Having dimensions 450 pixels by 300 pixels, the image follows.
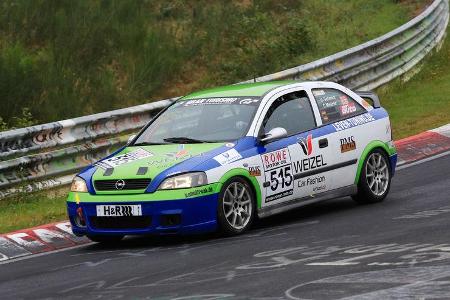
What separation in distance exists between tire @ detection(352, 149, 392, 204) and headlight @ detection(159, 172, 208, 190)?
259 centimetres

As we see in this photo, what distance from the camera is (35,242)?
12172 mm

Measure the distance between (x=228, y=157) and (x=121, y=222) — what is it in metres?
1.20

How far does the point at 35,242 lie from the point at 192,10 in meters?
17.0

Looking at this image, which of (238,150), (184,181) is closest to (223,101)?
(238,150)

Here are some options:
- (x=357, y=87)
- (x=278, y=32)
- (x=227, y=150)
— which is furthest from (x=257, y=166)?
(x=278, y=32)

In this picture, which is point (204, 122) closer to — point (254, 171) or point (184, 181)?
point (254, 171)

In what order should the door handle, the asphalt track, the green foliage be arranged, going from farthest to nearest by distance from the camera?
the green foliage < the door handle < the asphalt track

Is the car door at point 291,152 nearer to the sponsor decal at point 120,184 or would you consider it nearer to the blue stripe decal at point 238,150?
the blue stripe decal at point 238,150

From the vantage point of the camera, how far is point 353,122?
531 inches

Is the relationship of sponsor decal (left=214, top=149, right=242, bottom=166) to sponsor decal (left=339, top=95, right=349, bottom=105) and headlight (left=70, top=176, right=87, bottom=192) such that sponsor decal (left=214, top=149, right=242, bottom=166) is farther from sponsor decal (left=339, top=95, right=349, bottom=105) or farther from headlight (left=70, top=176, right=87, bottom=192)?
sponsor decal (left=339, top=95, right=349, bottom=105)

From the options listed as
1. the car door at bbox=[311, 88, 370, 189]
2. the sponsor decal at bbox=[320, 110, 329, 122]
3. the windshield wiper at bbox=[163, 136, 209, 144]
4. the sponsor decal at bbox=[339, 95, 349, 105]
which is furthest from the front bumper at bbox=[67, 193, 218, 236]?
the sponsor decal at bbox=[339, 95, 349, 105]

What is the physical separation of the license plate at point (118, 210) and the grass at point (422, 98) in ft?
24.2

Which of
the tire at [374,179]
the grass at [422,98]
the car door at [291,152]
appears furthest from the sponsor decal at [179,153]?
the grass at [422,98]

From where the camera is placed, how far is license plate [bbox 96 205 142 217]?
1151 centimetres
